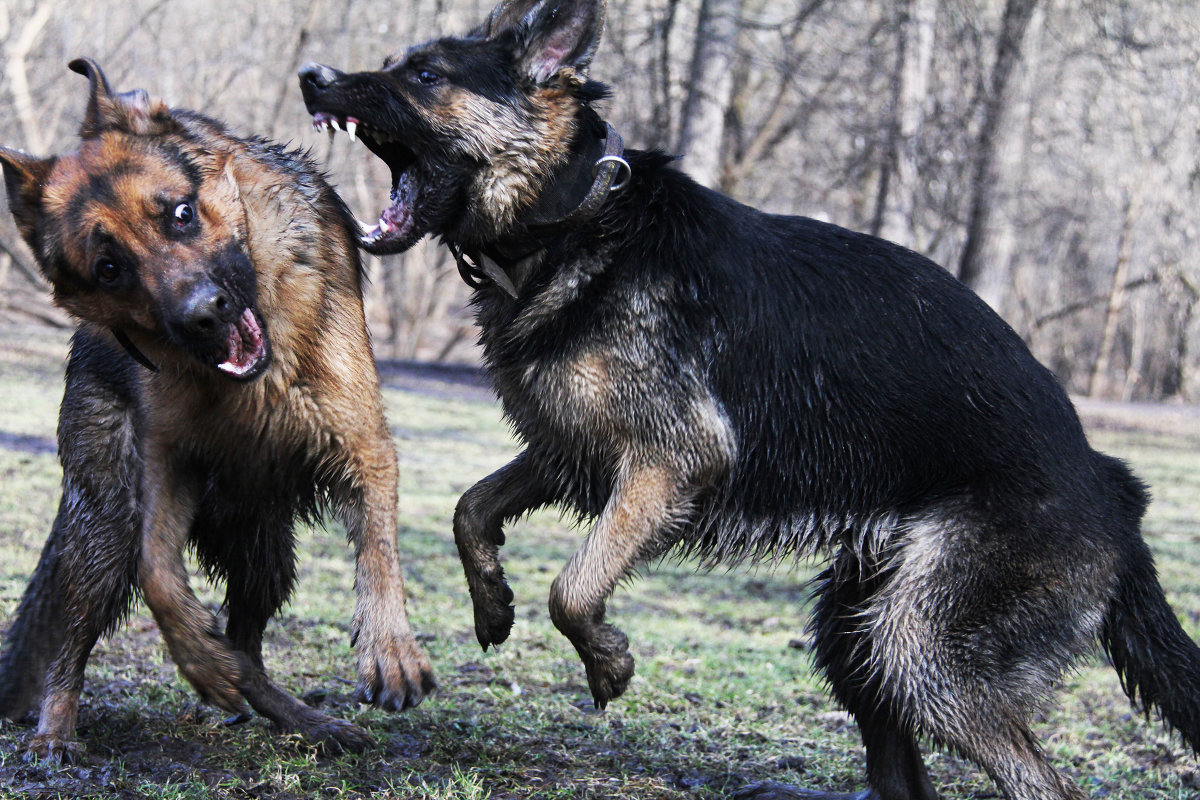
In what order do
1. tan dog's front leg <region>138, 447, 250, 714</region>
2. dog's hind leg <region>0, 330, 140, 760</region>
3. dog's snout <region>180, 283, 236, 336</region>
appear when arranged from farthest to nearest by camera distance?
1. dog's hind leg <region>0, 330, 140, 760</region>
2. tan dog's front leg <region>138, 447, 250, 714</region>
3. dog's snout <region>180, 283, 236, 336</region>

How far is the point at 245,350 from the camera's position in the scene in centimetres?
348

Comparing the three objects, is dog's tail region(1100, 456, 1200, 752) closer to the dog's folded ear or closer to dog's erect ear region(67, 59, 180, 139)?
the dog's folded ear

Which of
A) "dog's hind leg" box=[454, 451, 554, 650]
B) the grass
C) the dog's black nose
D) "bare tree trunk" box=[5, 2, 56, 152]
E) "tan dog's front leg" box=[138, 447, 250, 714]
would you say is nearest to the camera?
"tan dog's front leg" box=[138, 447, 250, 714]

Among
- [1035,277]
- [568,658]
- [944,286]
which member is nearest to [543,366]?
[944,286]

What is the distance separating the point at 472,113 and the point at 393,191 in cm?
42

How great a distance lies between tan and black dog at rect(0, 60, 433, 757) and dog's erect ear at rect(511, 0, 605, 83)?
943mm

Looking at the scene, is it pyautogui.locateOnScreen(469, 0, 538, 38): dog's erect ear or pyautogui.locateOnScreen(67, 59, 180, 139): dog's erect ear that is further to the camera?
pyautogui.locateOnScreen(469, 0, 538, 38): dog's erect ear

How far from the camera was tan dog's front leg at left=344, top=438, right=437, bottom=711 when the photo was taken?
3.48 metres

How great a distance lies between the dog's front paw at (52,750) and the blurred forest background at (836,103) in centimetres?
752

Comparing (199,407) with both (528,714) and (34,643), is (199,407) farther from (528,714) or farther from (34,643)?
(528,714)

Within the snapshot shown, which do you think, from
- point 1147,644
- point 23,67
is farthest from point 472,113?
point 23,67

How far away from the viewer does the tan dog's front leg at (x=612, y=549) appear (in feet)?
12.1

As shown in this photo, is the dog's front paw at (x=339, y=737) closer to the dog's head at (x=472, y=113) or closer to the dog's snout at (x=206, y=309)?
the dog's snout at (x=206, y=309)

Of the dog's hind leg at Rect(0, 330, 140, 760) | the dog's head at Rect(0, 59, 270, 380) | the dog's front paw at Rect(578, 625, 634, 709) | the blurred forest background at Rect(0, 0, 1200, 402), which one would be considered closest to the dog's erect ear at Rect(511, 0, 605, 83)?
the dog's head at Rect(0, 59, 270, 380)
